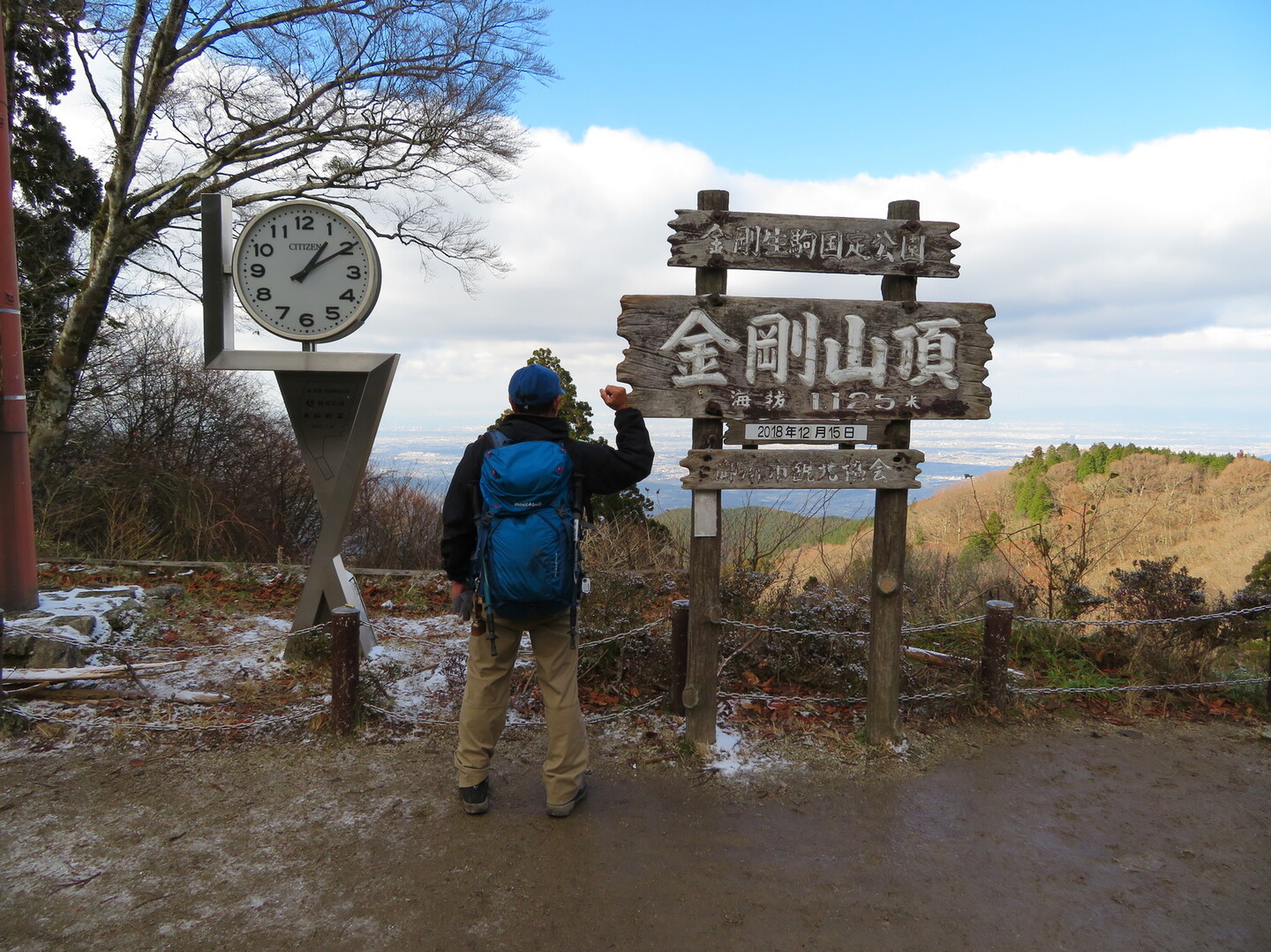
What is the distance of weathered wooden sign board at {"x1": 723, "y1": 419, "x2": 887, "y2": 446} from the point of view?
13.1 feet

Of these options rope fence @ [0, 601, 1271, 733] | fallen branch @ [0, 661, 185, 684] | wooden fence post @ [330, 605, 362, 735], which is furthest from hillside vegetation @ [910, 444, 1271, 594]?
fallen branch @ [0, 661, 185, 684]

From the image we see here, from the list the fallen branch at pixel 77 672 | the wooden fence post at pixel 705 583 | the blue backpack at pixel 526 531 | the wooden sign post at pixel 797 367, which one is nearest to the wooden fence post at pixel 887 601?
the wooden sign post at pixel 797 367

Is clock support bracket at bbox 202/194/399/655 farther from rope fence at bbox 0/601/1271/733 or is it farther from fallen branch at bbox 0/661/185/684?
fallen branch at bbox 0/661/185/684

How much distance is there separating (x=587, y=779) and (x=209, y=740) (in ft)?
6.78

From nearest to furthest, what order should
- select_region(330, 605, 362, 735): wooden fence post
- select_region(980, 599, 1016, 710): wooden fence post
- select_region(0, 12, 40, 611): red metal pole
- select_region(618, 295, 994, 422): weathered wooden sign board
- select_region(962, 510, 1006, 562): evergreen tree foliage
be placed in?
select_region(618, 295, 994, 422): weathered wooden sign board < select_region(330, 605, 362, 735): wooden fence post < select_region(980, 599, 1016, 710): wooden fence post < select_region(0, 12, 40, 611): red metal pole < select_region(962, 510, 1006, 562): evergreen tree foliage

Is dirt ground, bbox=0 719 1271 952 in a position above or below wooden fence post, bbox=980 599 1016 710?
below

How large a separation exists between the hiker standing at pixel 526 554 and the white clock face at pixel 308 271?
2.32 meters

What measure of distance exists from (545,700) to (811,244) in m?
2.62

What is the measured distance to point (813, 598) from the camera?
5.64 m

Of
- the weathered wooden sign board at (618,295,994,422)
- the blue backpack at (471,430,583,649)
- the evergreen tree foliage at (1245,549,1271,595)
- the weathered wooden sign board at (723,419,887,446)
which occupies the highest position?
the weathered wooden sign board at (618,295,994,422)

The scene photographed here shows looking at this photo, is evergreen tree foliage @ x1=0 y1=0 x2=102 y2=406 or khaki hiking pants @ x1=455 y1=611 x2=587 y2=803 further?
evergreen tree foliage @ x1=0 y1=0 x2=102 y2=406

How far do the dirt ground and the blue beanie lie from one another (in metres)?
1.86

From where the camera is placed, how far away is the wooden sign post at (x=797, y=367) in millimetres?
3918

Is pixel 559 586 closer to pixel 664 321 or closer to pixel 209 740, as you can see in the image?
pixel 664 321
